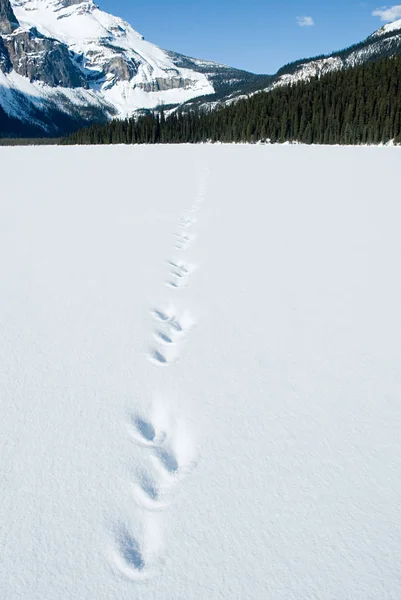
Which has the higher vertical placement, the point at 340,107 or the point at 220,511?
the point at 340,107

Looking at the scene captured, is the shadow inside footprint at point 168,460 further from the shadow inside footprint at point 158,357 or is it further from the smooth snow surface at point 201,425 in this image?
the shadow inside footprint at point 158,357

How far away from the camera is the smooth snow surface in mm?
1960

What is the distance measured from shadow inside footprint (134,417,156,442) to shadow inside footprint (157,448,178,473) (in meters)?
0.17

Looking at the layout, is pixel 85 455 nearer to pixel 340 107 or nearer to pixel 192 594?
pixel 192 594

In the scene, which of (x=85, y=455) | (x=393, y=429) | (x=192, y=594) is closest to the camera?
(x=192, y=594)

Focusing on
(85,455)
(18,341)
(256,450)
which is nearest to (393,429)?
(256,450)

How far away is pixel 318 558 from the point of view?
78.1 inches

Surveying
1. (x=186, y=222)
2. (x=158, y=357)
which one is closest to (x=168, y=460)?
(x=158, y=357)

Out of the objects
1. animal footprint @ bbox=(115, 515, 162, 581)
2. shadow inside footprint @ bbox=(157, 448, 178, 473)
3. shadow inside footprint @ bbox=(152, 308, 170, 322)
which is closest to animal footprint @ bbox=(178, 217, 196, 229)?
shadow inside footprint @ bbox=(152, 308, 170, 322)

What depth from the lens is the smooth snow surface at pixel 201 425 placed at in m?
1.96

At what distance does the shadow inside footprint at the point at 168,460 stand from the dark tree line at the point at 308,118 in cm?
5823

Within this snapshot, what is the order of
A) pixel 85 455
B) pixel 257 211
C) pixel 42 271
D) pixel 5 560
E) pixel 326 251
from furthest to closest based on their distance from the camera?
pixel 257 211 → pixel 326 251 → pixel 42 271 → pixel 85 455 → pixel 5 560

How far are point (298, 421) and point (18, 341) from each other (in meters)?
2.96

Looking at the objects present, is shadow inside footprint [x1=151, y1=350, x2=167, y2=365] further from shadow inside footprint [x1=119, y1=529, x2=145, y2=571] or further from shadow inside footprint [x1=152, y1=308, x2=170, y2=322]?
shadow inside footprint [x1=119, y1=529, x2=145, y2=571]
